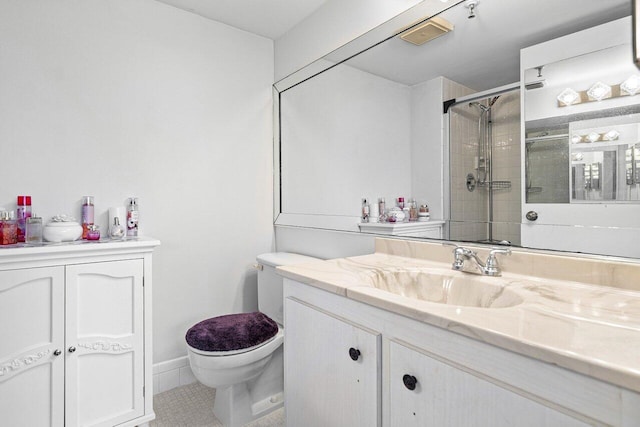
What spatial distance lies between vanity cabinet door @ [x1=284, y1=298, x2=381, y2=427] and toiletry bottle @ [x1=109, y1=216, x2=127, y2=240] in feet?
3.39

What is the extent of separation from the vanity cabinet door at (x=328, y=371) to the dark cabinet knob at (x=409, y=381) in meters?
0.10

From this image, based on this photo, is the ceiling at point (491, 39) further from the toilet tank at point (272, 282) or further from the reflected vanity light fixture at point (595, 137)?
the toilet tank at point (272, 282)

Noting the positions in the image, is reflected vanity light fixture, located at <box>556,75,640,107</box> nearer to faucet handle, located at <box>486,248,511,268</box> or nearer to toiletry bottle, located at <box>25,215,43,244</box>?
faucet handle, located at <box>486,248,511,268</box>

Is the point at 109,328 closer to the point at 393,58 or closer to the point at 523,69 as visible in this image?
the point at 393,58

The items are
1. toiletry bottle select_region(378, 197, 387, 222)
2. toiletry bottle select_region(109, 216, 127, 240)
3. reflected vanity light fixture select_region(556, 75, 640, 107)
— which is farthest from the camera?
toiletry bottle select_region(109, 216, 127, 240)

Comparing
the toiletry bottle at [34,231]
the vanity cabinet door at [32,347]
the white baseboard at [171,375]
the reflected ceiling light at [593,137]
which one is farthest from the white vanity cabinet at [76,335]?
the reflected ceiling light at [593,137]

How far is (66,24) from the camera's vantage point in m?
1.73

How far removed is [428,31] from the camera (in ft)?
4.76

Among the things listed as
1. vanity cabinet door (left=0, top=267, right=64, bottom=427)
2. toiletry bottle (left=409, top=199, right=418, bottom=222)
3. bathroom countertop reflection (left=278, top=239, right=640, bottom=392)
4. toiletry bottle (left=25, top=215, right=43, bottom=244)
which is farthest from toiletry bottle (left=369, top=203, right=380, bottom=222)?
toiletry bottle (left=25, top=215, right=43, bottom=244)

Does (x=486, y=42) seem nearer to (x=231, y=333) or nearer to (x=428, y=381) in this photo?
(x=428, y=381)

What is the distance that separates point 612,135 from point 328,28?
5.09ft

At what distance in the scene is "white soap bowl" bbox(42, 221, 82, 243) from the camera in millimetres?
1538

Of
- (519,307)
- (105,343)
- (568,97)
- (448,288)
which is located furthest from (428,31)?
(105,343)

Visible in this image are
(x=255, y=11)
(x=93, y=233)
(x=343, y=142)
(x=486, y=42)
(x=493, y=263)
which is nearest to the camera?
(x=493, y=263)
